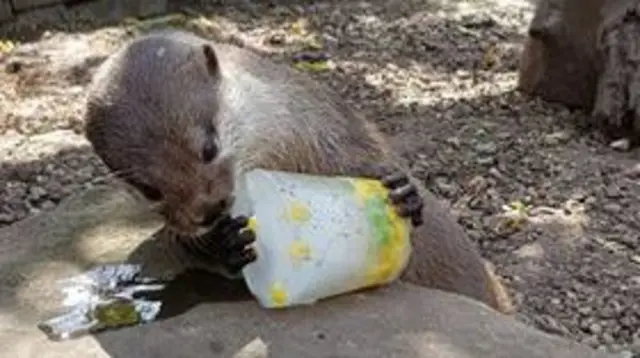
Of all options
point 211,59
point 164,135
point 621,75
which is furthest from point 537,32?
point 164,135

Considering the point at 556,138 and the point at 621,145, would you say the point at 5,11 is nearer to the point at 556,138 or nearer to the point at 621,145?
the point at 556,138

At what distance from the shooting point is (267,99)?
11.6 feet

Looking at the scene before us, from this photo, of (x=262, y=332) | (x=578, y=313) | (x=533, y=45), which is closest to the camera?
(x=262, y=332)

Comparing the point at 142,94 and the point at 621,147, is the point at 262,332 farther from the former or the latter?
the point at 621,147

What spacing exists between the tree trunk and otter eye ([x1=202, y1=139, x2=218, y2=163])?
9.03 ft

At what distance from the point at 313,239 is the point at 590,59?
3.25 m

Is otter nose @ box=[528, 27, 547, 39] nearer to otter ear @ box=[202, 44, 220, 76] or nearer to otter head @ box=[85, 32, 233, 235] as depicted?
otter ear @ box=[202, 44, 220, 76]

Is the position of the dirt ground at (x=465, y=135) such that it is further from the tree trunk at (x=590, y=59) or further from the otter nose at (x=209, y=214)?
the otter nose at (x=209, y=214)

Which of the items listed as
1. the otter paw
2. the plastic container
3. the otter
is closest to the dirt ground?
the otter

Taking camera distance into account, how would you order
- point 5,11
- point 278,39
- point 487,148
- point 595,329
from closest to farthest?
point 595,329, point 487,148, point 278,39, point 5,11

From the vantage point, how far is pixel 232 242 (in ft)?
10.0

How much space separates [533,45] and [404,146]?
3.03 feet

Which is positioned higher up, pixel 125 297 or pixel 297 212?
pixel 297 212

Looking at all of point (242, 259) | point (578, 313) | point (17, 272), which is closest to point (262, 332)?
point (242, 259)
